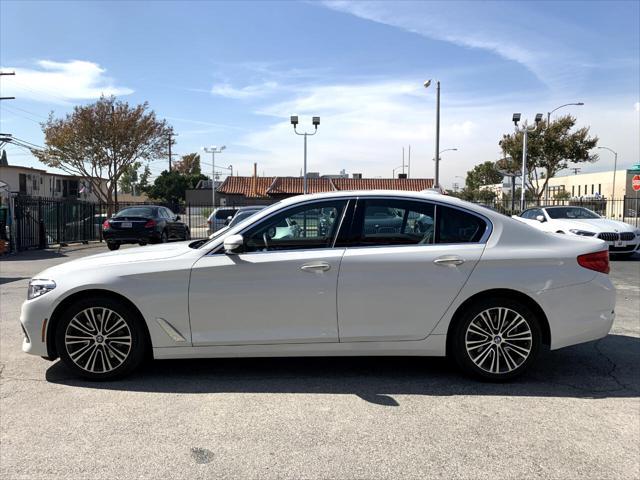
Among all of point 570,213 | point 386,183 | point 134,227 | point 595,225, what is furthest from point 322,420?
point 386,183

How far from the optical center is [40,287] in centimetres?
450

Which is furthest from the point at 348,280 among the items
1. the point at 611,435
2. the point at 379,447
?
the point at 611,435

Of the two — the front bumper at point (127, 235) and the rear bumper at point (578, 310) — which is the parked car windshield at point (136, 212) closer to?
the front bumper at point (127, 235)

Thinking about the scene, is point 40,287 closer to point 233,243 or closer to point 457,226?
point 233,243

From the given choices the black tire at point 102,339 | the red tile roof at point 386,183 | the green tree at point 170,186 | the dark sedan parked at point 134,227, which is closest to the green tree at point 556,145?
the red tile roof at point 386,183

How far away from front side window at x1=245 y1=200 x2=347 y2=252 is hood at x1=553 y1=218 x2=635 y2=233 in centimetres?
1151

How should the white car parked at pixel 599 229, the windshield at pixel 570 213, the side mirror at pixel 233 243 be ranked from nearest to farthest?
the side mirror at pixel 233 243
the white car parked at pixel 599 229
the windshield at pixel 570 213

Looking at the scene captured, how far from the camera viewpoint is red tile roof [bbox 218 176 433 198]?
161 ft

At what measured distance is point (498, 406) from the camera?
4043 millimetres

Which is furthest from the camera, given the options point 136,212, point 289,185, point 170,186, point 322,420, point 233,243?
point 170,186

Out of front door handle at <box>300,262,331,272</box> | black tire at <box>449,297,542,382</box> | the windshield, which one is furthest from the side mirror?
the windshield

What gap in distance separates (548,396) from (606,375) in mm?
890

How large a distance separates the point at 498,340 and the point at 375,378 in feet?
3.57

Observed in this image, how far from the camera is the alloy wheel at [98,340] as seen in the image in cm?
444
